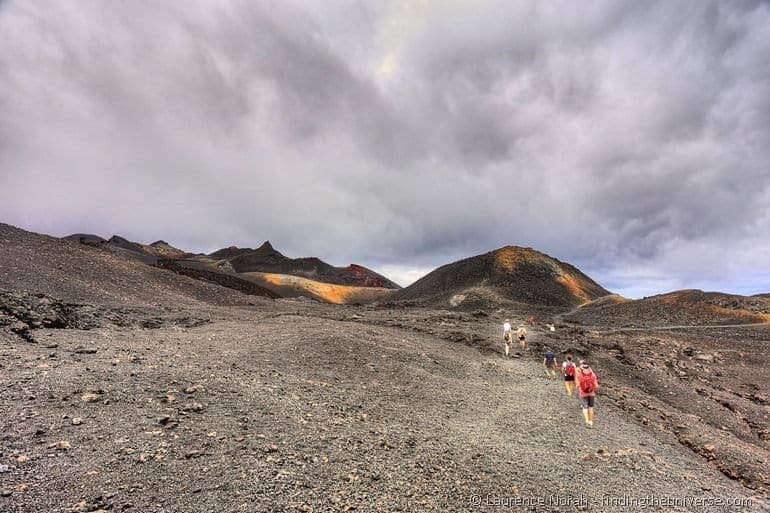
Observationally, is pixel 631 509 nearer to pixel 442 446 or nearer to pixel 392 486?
pixel 442 446

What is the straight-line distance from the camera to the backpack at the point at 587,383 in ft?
35.8

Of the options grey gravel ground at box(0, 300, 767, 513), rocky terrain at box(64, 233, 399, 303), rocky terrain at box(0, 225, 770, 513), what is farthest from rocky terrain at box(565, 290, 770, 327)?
rocky terrain at box(64, 233, 399, 303)

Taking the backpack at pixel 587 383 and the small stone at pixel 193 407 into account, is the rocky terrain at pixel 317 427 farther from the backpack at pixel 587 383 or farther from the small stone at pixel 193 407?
the backpack at pixel 587 383

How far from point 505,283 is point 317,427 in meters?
60.1

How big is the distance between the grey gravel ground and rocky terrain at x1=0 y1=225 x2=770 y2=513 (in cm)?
4

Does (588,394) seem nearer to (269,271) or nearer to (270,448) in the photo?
(270,448)

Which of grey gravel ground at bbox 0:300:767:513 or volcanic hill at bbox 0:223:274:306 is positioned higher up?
volcanic hill at bbox 0:223:274:306

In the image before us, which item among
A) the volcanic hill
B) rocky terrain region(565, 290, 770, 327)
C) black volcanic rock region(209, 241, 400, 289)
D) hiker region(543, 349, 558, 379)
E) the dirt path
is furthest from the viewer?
black volcanic rock region(209, 241, 400, 289)

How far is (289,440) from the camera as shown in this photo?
6504 mm

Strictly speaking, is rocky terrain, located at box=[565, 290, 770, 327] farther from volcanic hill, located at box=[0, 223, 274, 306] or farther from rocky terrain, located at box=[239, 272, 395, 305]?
rocky terrain, located at box=[239, 272, 395, 305]

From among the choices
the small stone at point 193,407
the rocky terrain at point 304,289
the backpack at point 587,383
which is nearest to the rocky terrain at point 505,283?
the rocky terrain at point 304,289

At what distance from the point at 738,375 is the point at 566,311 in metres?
30.2

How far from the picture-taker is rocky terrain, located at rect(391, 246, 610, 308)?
58031mm

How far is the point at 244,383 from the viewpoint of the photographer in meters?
8.77
